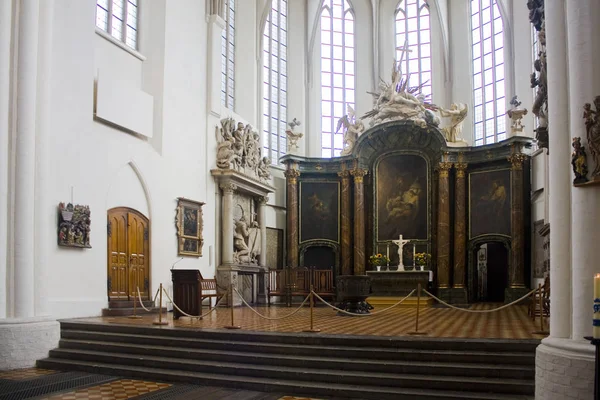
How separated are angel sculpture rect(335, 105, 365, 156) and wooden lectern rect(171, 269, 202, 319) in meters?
12.3

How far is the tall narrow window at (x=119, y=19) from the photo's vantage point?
48.4ft

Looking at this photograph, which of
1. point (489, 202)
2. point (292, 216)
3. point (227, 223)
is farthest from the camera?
point (292, 216)

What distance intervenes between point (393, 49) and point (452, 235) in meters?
8.86

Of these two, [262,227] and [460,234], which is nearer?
[262,227]

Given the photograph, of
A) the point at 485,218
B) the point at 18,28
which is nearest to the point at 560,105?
the point at 18,28

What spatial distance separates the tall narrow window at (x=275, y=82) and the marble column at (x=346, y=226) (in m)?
2.89

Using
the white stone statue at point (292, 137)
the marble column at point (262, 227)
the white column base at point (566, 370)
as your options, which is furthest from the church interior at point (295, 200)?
the white stone statue at point (292, 137)

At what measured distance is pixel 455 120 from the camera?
879 inches

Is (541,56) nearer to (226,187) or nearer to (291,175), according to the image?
(226,187)

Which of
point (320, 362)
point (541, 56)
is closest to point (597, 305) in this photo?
point (320, 362)

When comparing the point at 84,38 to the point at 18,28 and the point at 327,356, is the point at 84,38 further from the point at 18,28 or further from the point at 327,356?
the point at 327,356

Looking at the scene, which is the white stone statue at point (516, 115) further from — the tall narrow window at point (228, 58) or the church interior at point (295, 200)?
the tall narrow window at point (228, 58)

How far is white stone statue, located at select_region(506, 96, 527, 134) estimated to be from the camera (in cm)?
2039

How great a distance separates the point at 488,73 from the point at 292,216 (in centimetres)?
929
